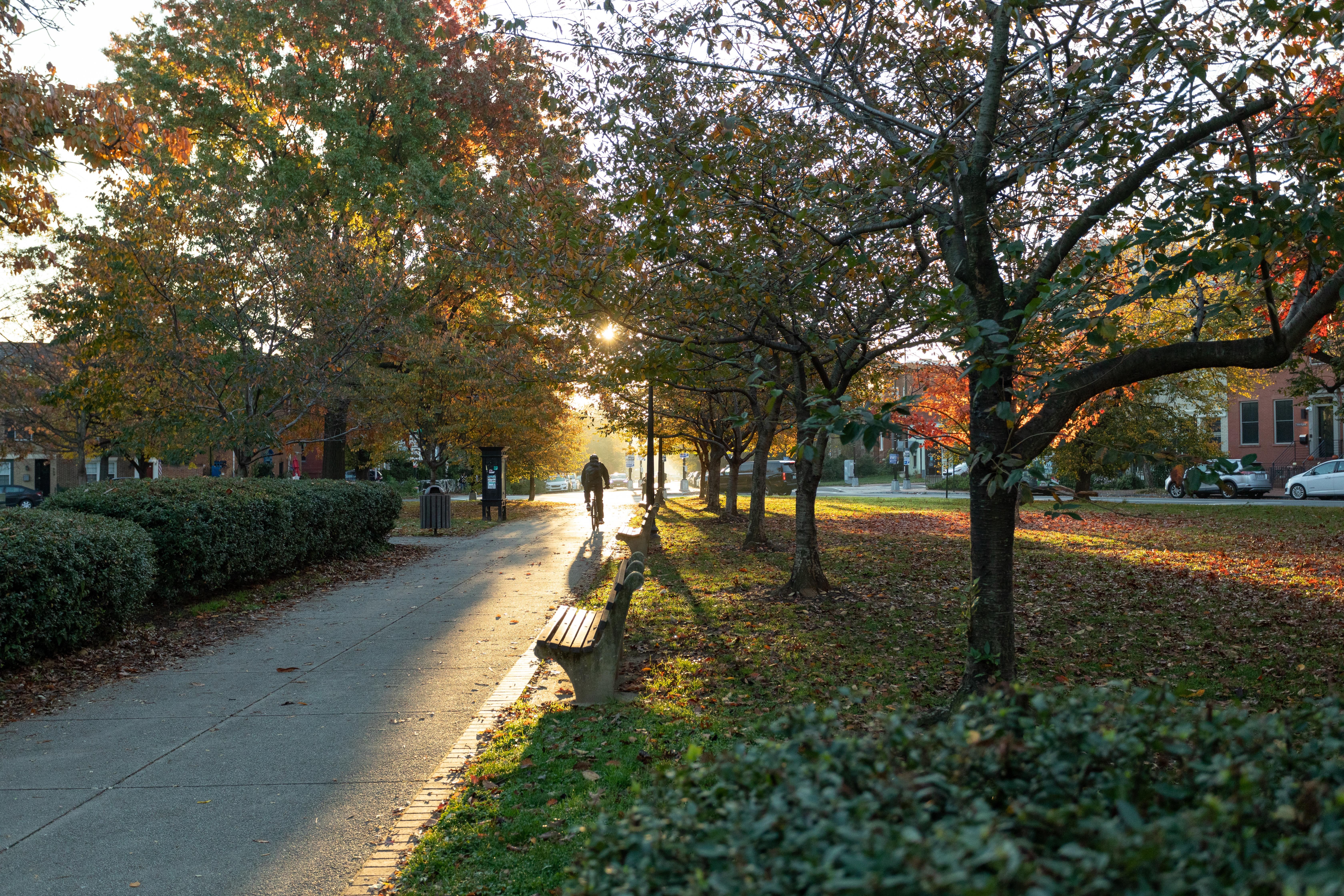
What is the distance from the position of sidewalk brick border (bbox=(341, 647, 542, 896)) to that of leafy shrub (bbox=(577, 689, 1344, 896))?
7.16 feet

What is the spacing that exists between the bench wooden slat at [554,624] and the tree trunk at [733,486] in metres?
16.4

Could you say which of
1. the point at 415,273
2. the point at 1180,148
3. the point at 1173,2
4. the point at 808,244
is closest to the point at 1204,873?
the point at 1180,148

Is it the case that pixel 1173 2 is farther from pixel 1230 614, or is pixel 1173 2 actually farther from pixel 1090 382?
pixel 1230 614

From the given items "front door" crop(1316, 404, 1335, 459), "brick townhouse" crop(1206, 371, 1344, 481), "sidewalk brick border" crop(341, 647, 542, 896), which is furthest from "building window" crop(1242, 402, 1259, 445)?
"sidewalk brick border" crop(341, 647, 542, 896)

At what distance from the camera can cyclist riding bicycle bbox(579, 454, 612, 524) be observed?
76.1 feet

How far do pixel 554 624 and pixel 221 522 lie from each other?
5.85 meters

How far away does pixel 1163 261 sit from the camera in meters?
4.66

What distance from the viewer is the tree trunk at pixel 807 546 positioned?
37.4 feet

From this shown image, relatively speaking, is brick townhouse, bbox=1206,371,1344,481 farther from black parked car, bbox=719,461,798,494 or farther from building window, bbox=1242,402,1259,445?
black parked car, bbox=719,461,798,494

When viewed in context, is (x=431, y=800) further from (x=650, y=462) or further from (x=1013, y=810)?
(x=650, y=462)

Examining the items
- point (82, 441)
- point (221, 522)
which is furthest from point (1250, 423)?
point (82, 441)

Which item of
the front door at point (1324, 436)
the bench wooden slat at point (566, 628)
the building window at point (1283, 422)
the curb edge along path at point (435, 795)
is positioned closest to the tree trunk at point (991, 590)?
the bench wooden slat at point (566, 628)

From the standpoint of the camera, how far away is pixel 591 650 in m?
6.60

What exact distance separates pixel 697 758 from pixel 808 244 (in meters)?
7.01
